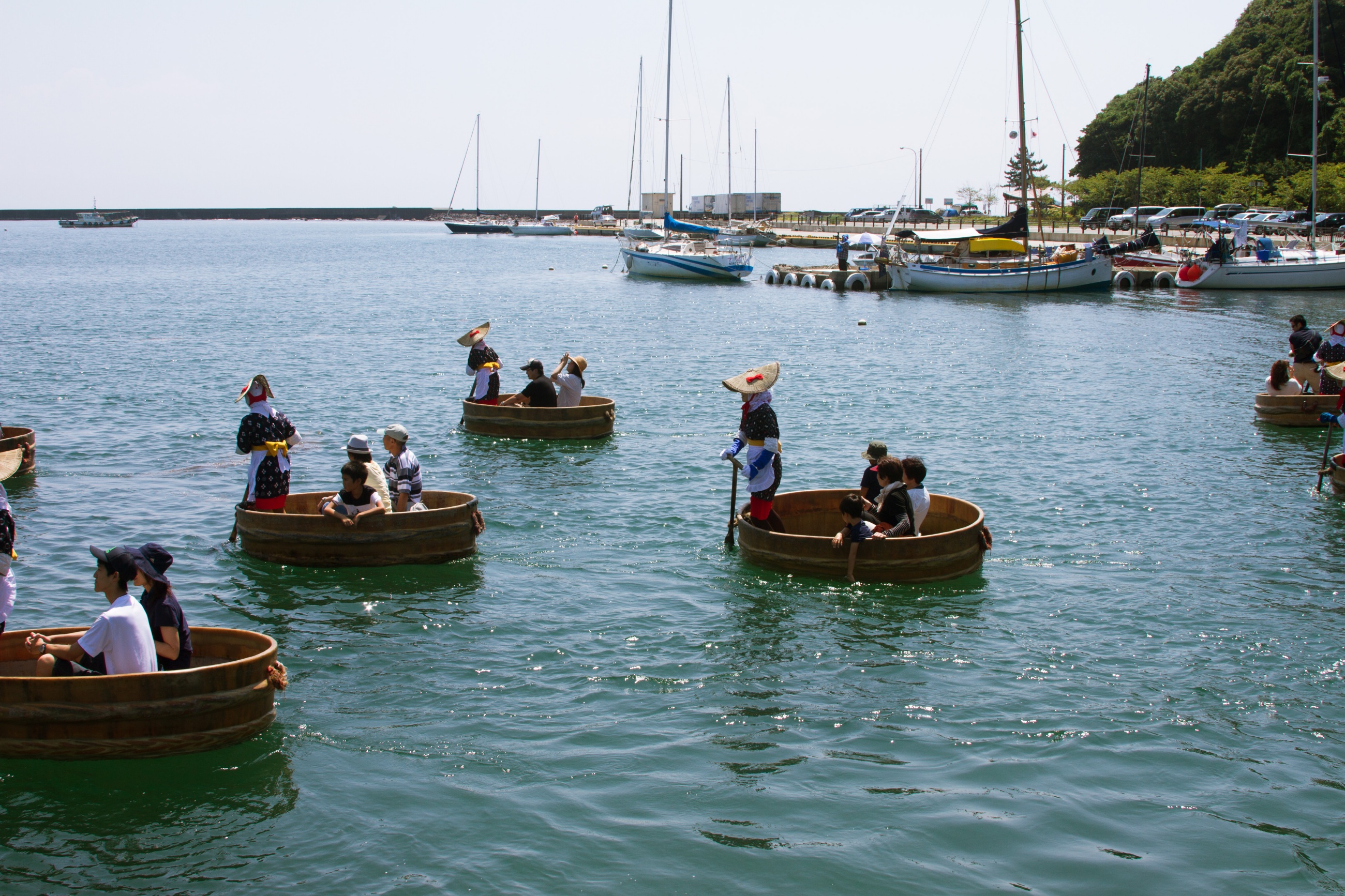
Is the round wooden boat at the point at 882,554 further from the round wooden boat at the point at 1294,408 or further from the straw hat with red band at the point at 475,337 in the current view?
the round wooden boat at the point at 1294,408

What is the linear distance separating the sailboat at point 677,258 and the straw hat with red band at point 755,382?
191 feet

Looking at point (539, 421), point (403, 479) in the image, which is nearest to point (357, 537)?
point (403, 479)

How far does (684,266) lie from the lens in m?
73.1

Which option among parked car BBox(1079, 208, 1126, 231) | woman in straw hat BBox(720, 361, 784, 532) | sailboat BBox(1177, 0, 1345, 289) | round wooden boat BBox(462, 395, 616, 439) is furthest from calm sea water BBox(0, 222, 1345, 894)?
parked car BBox(1079, 208, 1126, 231)

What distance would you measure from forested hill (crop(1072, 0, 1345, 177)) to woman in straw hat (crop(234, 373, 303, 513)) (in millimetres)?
76820

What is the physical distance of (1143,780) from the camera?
8844mm

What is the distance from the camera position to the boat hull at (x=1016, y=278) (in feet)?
190

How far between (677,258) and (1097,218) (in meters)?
37.8

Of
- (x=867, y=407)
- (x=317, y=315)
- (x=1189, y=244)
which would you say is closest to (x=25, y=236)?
(x=317, y=315)

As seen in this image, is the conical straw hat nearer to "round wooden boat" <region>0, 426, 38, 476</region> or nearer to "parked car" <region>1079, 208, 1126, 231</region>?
"round wooden boat" <region>0, 426, 38, 476</region>

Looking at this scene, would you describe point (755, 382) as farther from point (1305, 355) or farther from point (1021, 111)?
point (1021, 111)

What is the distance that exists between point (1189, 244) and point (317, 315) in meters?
53.0

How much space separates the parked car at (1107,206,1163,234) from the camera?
8281 centimetres

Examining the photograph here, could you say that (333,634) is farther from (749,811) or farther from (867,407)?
(867,407)
